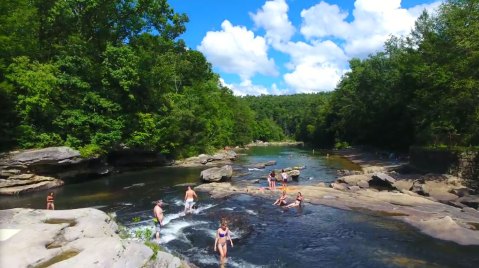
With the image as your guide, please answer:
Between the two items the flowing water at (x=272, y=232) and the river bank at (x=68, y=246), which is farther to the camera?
the flowing water at (x=272, y=232)

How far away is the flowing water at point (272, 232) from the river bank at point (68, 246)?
4905 millimetres

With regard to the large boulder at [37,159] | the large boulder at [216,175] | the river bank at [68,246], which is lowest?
the large boulder at [216,175]

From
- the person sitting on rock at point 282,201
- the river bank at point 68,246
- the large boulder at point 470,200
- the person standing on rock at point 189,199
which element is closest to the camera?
the river bank at point 68,246

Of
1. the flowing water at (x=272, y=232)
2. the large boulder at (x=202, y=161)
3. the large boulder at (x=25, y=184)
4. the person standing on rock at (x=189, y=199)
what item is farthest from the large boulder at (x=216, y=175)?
the large boulder at (x=202, y=161)

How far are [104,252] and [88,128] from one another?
3504cm

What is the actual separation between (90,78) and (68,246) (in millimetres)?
36959

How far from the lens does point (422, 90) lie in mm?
48312

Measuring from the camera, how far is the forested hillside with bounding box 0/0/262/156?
39.7 meters

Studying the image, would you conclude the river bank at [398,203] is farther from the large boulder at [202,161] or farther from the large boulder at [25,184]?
the large boulder at [202,161]

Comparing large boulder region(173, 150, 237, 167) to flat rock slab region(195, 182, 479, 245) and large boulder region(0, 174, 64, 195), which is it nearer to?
large boulder region(0, 174, 64, 195)

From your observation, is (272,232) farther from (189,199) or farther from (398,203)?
(398,203)

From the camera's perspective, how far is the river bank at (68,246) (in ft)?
37.9

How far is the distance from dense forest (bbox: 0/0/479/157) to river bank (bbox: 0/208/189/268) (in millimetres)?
27874

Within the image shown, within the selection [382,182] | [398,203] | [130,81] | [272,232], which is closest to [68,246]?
[272,232]
